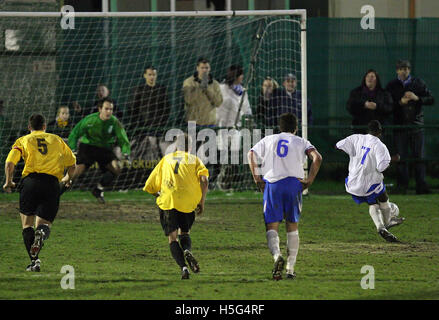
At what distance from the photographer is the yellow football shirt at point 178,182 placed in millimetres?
8930

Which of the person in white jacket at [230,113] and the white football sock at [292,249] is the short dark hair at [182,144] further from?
the person in white jacket at [230,113]

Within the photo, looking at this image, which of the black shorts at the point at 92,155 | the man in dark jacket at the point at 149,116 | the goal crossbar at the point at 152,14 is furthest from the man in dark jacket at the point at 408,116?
the black shorts at the point at 92,155

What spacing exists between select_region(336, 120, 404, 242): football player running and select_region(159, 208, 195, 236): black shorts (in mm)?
3221

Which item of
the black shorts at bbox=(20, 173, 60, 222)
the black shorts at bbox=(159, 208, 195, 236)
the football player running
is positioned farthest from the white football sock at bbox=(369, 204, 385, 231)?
the black shorts at bbox=(20, 173, 60, 222)

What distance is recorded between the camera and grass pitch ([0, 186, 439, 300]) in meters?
8.02

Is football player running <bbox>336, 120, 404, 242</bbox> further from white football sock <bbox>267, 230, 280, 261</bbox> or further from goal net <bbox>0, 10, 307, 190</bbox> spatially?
goal net <bbox>0, 10, 307, 190</bbox>

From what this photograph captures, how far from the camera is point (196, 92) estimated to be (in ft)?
54.1

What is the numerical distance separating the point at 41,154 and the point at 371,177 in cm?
416

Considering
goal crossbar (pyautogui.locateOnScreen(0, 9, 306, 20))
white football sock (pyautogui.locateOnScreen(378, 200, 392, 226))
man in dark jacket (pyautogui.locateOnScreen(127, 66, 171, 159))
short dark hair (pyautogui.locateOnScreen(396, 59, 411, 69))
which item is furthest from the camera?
man in dark jacket (pyautogui.locateOnScreen(127, 66, 171, 159))

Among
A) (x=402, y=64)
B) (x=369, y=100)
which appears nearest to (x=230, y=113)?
(x=369, y=100)

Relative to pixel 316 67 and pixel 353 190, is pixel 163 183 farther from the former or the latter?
pixel 316 67

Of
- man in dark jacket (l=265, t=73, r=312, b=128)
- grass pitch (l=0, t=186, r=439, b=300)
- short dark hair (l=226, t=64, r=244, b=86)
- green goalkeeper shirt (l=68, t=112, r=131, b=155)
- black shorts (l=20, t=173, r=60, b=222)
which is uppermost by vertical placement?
short dark hair (l=226, t=64, r=244, b=86)

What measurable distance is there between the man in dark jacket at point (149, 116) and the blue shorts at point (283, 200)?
8.21 meters

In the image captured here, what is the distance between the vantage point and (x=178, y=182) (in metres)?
8.95
